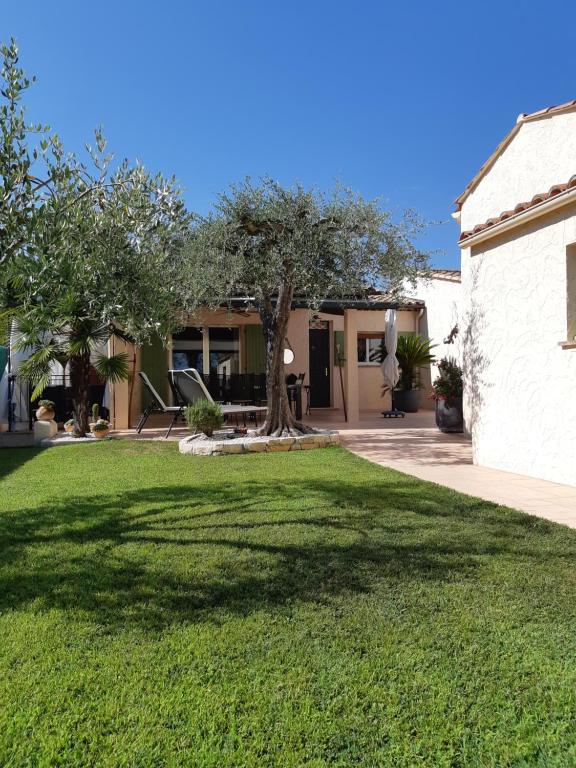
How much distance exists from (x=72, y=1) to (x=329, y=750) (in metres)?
8.70

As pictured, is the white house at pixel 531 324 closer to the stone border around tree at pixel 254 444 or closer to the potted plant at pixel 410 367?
the stone border around tree at pixel 254 444

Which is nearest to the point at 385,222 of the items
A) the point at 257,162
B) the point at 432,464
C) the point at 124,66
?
the point at 257,162

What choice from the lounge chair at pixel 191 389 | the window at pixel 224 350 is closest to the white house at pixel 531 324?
the lounge chair at pixel 191 389

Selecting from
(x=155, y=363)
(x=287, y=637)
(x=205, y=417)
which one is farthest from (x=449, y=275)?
(x=287, y=637)

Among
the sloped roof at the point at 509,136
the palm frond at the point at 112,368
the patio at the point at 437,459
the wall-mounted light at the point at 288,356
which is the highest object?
the sloped roof at the point at 509,136

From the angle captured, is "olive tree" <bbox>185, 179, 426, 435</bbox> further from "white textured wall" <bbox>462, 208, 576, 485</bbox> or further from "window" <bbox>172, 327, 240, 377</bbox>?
"window" <bbox>172, 327, 240, 377</bbox>

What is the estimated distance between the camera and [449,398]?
11.3 metres

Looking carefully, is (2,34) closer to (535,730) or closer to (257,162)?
(535,730)

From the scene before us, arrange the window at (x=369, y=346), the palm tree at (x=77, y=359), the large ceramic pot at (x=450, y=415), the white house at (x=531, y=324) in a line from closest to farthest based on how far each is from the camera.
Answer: the white house at (x=531, y=324), the palm tree at (x=77, y=359), the large ceramic pot at (x=450, y=415), the window at (x=369, y=346)

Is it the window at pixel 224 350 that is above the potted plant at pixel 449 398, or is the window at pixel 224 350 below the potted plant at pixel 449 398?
above

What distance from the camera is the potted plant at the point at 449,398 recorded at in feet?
37.1

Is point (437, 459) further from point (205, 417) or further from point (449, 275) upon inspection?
point (449, 275)

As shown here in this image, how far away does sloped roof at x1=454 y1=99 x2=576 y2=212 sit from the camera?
328 inches

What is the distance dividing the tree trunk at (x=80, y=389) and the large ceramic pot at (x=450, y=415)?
274 inches
